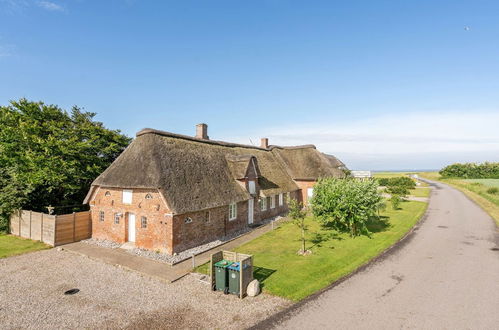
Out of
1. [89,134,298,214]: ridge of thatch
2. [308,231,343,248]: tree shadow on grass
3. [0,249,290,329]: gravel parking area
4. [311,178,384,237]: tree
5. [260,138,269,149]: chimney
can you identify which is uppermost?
[260,138,269,149]: chimney

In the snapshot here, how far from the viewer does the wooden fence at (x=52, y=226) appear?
1652 cm

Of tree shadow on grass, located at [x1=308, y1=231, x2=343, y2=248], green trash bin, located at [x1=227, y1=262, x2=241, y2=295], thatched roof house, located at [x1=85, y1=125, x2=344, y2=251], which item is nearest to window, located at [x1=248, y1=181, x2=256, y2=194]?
thatched roof house, located at [x1=85, y1=125, x2=344, y2=251]

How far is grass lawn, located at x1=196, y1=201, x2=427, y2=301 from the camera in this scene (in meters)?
11.1

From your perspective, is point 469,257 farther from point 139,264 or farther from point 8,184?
point 8,184

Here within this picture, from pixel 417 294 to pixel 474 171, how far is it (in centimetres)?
9076

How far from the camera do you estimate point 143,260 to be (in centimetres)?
1406

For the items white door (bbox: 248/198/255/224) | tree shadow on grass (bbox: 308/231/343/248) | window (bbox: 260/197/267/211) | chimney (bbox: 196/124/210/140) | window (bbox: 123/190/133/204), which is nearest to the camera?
window (bbox: 123/190/133/204)

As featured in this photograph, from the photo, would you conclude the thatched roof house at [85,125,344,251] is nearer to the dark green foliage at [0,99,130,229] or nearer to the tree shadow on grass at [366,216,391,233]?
the dark green foliage at [0,99,130,229]

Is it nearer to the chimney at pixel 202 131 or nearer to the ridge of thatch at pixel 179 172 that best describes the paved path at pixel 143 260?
the ridge of thatch at pixel 179 172

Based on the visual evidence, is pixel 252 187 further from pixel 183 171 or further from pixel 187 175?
pixel 183 171

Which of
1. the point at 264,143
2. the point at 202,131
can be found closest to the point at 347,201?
the point at 202,131

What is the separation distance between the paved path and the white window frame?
3.08 meters

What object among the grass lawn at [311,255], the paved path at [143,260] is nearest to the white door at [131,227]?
the paved path at [143,260]

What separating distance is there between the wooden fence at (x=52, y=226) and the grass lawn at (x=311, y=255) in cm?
1056
